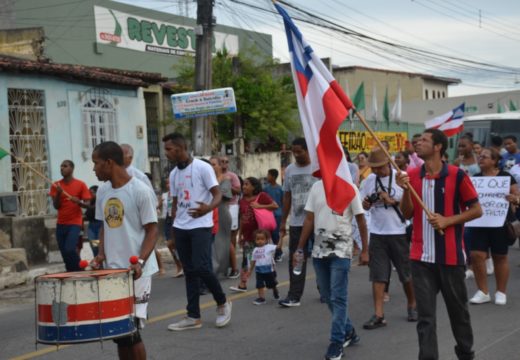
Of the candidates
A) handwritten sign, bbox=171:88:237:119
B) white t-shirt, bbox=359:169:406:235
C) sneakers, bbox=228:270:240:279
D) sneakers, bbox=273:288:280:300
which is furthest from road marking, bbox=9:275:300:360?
handwritten sign, bbox=171:88:237:119

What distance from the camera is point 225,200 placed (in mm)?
11562

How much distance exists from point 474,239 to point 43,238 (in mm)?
7604

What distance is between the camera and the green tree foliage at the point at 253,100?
83.8 ft

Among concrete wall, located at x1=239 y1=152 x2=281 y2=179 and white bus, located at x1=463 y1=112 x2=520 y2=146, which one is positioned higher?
white bus, located at x1=463 y1=112 x2=520 y2=146

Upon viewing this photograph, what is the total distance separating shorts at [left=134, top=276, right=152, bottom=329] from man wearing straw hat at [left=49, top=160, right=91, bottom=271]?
18.6ft

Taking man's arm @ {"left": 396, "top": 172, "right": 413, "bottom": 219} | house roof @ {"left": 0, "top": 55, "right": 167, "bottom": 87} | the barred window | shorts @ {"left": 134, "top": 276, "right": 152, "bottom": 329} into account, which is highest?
house roof @ {"left": 0, "top": 55, "right": 167, "bottom": 87}

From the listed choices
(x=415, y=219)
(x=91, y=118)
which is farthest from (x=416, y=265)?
(x=91, y=118)

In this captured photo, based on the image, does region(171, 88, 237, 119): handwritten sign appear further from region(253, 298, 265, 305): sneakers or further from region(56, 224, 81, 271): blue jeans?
region(253, 298, 265, 305): sneakers

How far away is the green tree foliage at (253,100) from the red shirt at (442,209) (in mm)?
19583

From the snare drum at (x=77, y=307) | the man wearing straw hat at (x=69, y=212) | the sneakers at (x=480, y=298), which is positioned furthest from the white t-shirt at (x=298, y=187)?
the snare drum at (x=77, y=307)

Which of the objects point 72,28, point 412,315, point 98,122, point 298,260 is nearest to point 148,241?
point 298,260

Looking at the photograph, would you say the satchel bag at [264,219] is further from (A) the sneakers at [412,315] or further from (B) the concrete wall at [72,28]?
(B) the concrete wall at [72,28]

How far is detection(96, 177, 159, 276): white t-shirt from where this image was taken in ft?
18.6

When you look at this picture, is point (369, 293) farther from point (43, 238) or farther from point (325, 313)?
point (43, 238)
